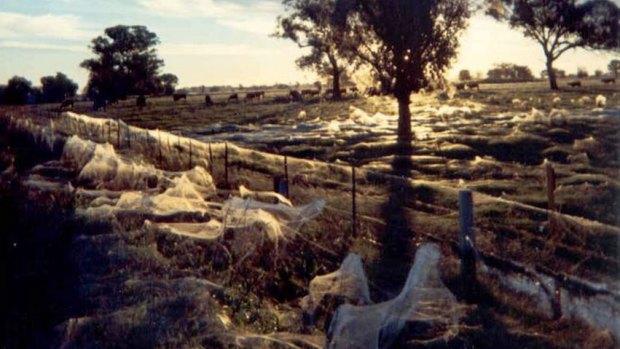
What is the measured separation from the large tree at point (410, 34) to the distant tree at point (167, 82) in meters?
91.0

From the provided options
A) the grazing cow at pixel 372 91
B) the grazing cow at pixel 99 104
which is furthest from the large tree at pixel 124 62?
the grazing cow at pixel 372 91

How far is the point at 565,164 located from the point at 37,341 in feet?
53.1

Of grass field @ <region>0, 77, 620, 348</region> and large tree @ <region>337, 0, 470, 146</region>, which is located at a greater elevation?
large tree @ <region>337, 0, 470, 146</region>

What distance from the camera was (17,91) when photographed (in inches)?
3905

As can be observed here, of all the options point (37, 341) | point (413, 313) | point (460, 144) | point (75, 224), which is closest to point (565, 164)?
point (460, 144)

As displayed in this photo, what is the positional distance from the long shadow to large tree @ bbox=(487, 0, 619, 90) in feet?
202

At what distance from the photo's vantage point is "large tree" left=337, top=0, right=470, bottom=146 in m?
31.8

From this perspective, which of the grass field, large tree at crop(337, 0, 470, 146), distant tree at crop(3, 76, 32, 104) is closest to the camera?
the grass field

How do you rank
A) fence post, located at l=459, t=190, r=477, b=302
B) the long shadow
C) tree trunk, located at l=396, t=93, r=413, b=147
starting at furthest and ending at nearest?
tree trunk, located at l=396, t=93, r=413, b=147, fence post, located at l=459, t=190, r=477, b=302, the long shadow

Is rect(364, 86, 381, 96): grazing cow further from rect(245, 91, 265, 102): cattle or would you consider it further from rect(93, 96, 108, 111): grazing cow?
rect(245, 91, 265, 102): cattle

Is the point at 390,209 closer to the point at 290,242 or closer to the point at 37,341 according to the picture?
the point at 290,242

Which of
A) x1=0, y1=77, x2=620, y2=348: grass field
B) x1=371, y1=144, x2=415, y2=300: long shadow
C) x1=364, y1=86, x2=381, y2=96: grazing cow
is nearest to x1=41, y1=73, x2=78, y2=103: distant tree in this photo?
x1=364, y1=86, x2=381, y2=96: grazing cow

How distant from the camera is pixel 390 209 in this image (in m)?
15.7

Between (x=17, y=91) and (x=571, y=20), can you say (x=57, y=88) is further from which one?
(x=571, y=20)
